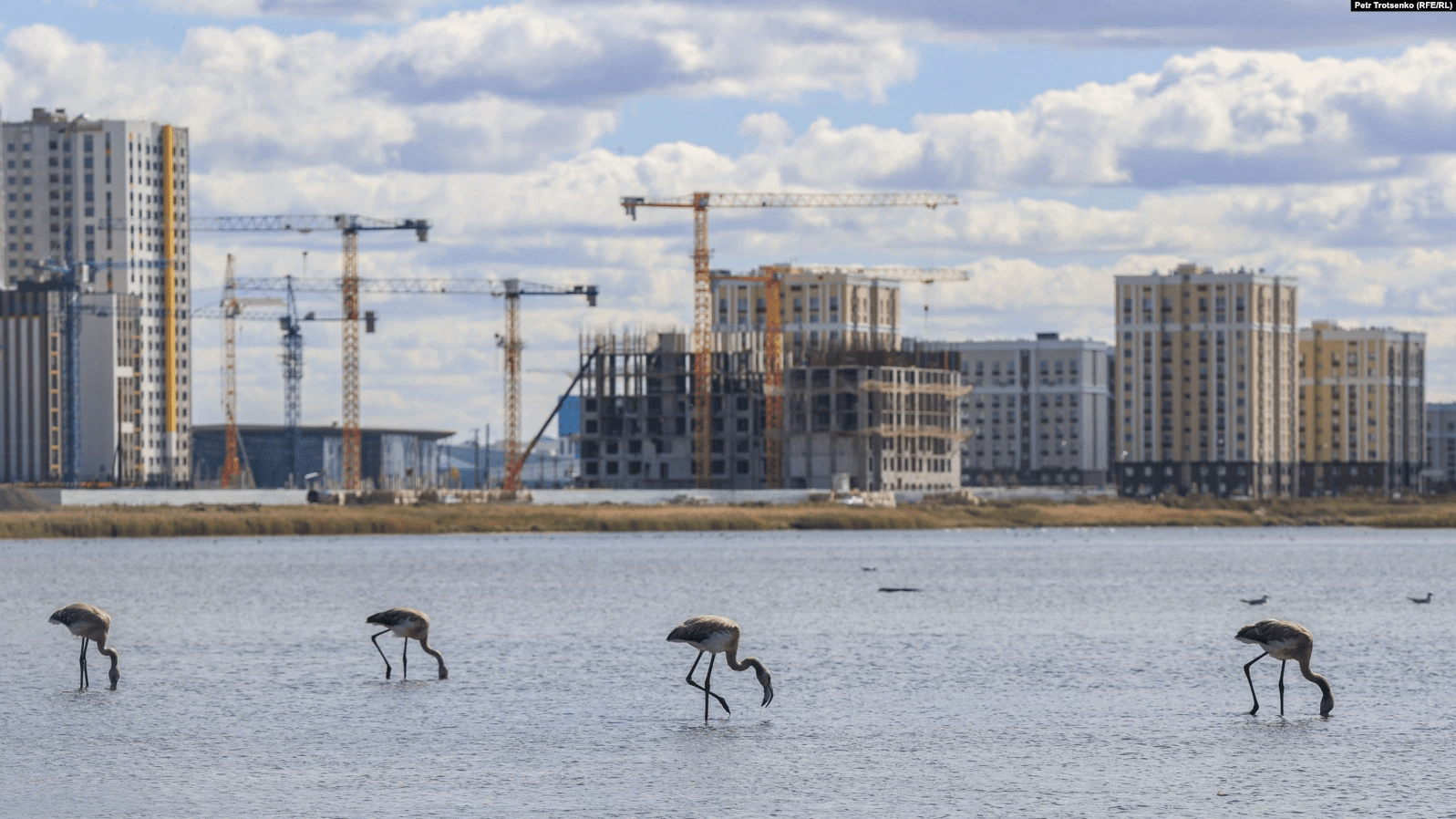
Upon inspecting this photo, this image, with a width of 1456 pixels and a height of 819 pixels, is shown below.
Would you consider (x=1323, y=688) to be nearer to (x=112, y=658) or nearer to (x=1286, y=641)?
(x=1286, y=641)

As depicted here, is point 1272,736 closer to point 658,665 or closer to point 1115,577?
point 658,665

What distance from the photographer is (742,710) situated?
131 feet

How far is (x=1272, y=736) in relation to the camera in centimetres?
3575

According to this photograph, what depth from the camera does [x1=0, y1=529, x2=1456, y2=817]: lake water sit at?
97.3 ft

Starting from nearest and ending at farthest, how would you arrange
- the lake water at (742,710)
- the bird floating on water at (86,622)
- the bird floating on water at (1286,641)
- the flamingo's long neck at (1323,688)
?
the lake water at (742,710), the bird floating on water at (1286,641), the flamingo's long neck at (1323,688), the bird floating on water at (86,622)

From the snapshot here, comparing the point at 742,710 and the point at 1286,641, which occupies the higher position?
the point at 1286,641

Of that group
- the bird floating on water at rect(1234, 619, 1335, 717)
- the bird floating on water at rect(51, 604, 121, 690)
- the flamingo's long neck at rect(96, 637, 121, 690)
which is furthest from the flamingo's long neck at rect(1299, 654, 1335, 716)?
the flamingo's long neck at rect(96, 637, 121, 690)

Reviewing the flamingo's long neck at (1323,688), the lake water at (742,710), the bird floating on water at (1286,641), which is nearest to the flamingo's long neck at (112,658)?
the lake water at (742,710)

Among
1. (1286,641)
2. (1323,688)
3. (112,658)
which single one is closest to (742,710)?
(1286,641)

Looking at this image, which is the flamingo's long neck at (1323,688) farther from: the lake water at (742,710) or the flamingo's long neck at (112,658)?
the flamingo's long neck at (112,658)

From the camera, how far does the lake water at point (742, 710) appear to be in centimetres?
2966

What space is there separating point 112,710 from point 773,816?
1709 centimetres

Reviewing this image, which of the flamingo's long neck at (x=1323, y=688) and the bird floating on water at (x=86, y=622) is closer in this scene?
the flamingo's long neck at (x=1323, y=688)

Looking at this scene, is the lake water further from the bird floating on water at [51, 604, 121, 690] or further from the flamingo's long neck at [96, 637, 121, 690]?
Result: the bird floating on water at [51, 604, 121, 690]
